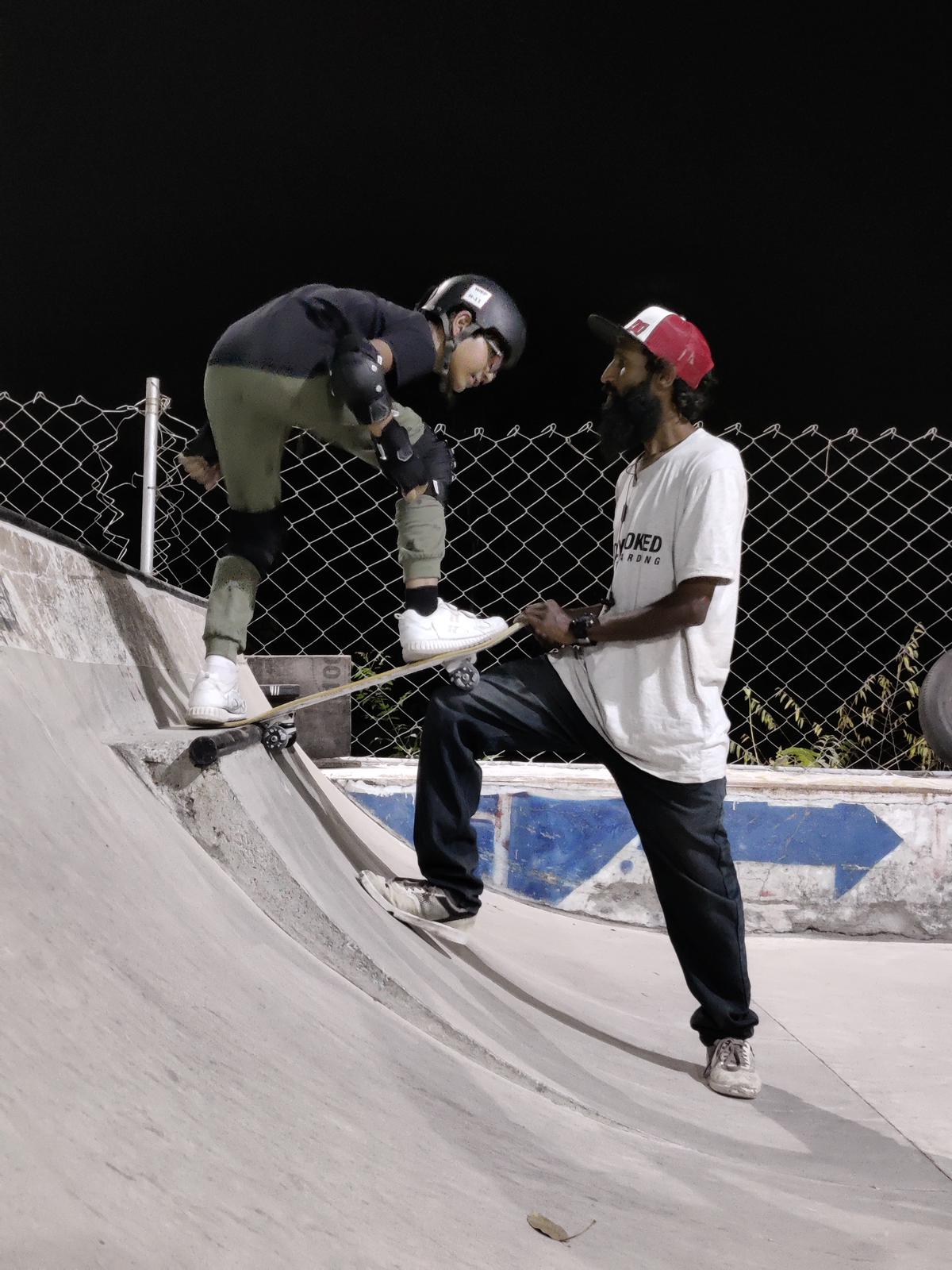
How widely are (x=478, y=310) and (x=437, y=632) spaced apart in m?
0.74

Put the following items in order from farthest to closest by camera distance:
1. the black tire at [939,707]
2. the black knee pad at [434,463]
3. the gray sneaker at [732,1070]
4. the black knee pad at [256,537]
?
the black tire at [939,707] → the black knee pad at [256,537] → the black knee pad at [434,463] → the gray sneaker at [732,1070]

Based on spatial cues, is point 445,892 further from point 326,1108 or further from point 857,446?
point 857,446

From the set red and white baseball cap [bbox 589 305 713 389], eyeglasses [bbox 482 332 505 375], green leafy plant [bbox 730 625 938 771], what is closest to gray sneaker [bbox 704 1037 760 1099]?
red and white baseball cap [bbox 589 305 713 389]

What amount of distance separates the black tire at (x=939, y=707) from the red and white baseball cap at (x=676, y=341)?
5.94 feet

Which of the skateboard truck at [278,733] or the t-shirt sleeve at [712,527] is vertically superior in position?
the t-shirt sleeve at [712,527]

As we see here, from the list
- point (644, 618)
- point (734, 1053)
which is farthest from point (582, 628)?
point (734, 1053)

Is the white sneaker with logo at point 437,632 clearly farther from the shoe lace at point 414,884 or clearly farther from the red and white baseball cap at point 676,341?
the red and white baseball cap at point 676,341

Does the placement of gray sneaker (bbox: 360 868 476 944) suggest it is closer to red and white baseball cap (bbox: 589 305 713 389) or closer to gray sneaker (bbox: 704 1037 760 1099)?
gray sneaker (bbox: 704 1037 760 1099)

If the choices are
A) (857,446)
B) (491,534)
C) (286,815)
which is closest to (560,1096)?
(286,815)

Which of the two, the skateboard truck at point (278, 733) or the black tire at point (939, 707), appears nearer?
the skateboard truck at point (278, 733)

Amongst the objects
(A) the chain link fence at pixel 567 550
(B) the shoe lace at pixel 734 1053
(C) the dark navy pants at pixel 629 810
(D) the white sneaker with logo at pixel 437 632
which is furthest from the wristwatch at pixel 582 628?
(A) the chain link fence at pixel 567 550

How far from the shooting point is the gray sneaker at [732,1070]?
176cm

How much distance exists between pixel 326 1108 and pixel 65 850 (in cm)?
44

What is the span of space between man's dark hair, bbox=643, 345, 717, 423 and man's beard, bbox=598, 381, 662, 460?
0.04 meters
